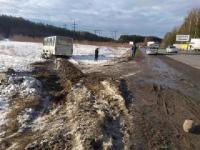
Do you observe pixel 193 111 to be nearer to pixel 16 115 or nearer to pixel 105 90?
pixel 105 90

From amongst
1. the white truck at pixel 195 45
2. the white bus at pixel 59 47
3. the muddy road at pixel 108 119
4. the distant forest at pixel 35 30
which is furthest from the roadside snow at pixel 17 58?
the distant forest at pixel 35 30

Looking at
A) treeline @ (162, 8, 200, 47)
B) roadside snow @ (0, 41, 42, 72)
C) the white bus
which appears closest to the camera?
roadside snow @ (0, 41, 42, 72)

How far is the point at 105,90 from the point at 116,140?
23.7ft

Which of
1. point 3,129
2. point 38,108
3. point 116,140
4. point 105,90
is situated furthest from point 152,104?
point 3,129

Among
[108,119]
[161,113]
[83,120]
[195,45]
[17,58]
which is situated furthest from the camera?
[195,45]

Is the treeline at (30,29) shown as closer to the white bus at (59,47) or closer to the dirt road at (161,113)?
the white bus at (59,47)

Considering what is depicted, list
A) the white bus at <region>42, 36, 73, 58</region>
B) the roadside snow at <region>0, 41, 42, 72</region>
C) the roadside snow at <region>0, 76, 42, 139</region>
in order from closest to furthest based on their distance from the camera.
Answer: the roadside snow at <region>0, 76, 42, 139</region> < the roadside snow at <region>0, 41, 42, 72</region> < the white bus at <region>42, 36, 73, 58</region>

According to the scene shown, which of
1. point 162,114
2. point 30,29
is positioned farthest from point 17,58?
point 30,29

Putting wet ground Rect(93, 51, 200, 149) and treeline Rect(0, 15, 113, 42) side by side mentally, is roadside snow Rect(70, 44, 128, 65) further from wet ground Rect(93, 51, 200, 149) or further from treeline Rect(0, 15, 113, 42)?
treeline Rect(0, 15, 113, 42)

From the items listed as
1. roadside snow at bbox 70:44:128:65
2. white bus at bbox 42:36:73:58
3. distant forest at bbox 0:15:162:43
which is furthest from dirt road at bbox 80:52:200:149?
distant forest at bbox 0:15:162:43

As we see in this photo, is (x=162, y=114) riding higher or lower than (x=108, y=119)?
lower

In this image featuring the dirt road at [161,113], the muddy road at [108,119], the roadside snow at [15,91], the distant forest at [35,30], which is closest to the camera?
the muddy road at [108,119]

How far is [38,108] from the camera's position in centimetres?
1288

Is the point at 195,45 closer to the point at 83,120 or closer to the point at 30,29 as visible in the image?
the point at 83,120
